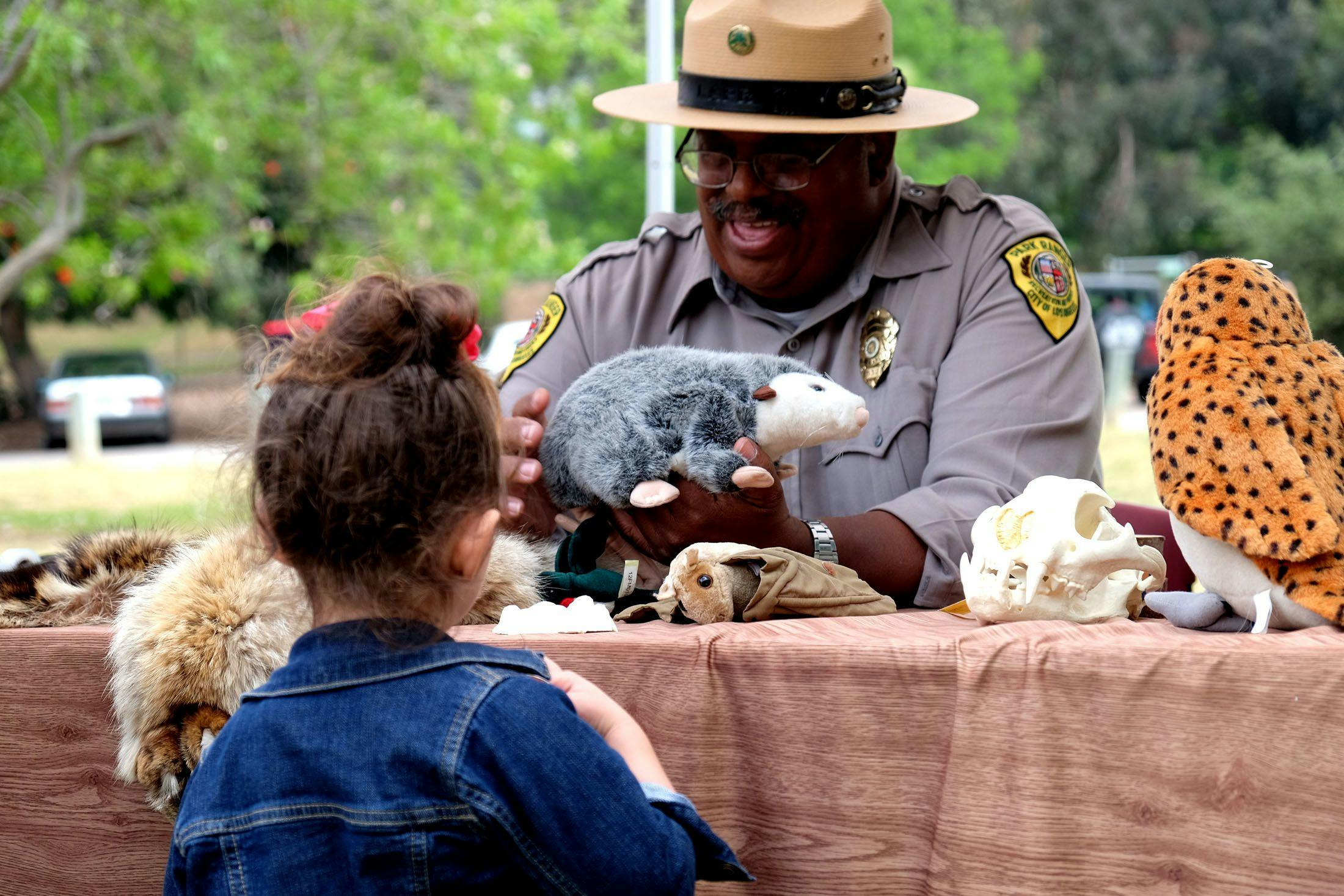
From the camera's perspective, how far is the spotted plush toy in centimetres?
150

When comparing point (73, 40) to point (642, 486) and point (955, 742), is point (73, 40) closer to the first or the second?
point (642, 486)

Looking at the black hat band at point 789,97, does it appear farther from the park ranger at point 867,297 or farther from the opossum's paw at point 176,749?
the opossum's paw at point 176,749

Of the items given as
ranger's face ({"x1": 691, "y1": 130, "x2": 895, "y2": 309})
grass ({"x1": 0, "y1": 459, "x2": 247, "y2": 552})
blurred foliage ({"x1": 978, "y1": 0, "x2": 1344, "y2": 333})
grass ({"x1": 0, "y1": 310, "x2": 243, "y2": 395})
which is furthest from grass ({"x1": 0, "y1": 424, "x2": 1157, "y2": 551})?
grass ({"x1": 0, "y1": 310, "x2": 243, "y2": 395})

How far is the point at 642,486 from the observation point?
189 cm

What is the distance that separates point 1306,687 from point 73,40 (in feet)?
27.6

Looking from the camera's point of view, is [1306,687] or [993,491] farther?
[993,491]

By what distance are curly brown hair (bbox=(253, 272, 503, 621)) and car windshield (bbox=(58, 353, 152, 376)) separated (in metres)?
16.8

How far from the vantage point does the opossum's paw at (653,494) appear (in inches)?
74.0

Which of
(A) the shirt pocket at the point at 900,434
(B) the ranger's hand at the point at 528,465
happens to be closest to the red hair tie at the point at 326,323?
(B) the ranger's hand at the point at 528,465

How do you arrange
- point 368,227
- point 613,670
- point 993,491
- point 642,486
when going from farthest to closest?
point 368,227 → point 993,491 → point 642,486 → point 613,670

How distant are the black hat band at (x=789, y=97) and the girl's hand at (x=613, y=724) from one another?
4.32 ft

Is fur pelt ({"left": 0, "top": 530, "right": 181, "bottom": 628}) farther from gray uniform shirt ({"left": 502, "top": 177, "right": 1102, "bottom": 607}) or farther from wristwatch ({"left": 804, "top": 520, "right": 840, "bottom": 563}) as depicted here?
wristwatch ({"left": 804, "top": 520, "right": 840, "bottom": 563})

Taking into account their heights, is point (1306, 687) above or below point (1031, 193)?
above

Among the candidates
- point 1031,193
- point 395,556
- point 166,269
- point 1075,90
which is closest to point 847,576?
point 395,556
